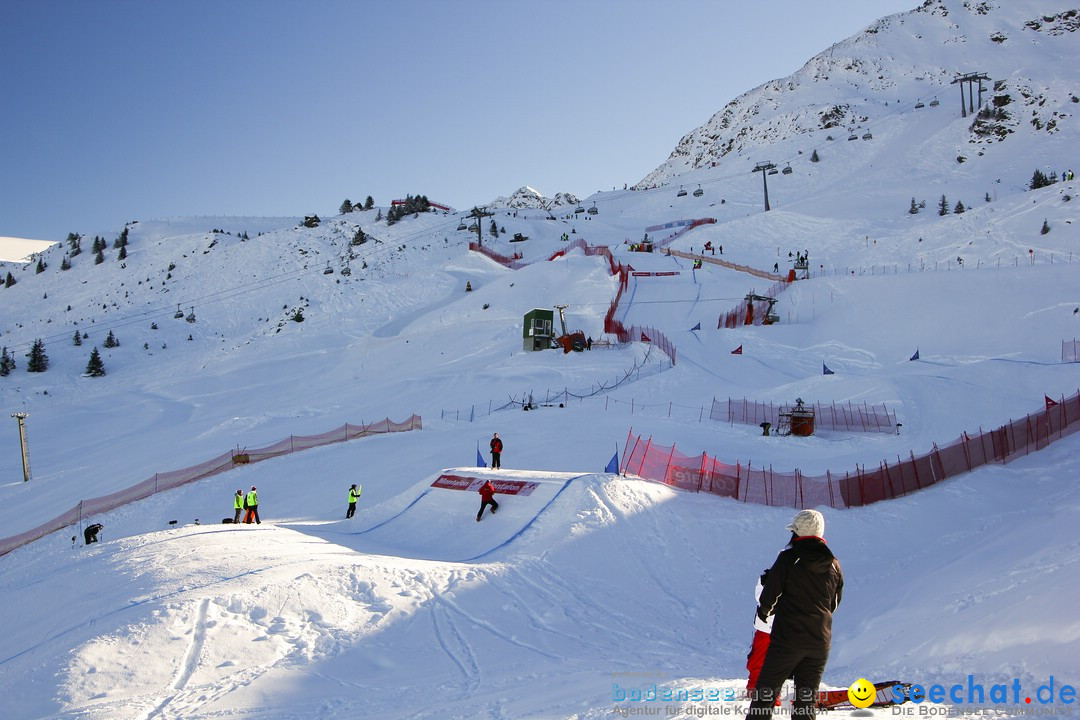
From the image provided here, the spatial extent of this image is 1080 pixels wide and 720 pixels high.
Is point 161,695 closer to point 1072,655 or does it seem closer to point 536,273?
point 1072,655

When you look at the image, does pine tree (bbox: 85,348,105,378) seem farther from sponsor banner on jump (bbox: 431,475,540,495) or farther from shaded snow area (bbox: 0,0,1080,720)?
sponsor banner on jump (bbox: 431,475,540,495)

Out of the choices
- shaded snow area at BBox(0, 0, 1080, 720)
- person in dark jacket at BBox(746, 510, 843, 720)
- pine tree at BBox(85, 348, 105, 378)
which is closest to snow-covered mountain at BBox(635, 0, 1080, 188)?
shaded snow area at BBox(0, 0, 1080, 720)

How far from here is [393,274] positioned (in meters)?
60.8

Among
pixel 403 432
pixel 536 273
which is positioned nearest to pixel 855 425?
pixel 403 432

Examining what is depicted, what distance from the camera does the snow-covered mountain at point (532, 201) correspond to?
107 meters

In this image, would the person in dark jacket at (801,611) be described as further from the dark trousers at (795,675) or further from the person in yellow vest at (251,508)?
the person in yellow vest at (251,508)

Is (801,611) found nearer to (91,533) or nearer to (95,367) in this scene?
(91,533)

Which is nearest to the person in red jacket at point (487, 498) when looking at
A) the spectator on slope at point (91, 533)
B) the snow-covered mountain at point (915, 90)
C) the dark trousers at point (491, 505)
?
the dark trousers at point (491, 505)

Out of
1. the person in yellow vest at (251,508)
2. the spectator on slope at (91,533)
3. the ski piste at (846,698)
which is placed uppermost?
the ski piste at (846,698)

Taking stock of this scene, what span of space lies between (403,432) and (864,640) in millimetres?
20726

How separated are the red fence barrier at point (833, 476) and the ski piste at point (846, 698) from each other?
38.8 ft

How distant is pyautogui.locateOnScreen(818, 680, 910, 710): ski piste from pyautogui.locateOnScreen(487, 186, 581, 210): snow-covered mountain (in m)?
98.0

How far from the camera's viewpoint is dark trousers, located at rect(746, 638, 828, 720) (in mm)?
4742

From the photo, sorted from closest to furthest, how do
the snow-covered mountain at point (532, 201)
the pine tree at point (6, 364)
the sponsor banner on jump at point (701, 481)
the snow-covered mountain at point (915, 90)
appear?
the sponsor banner on jump at point (701, 481) → the pine tree at point (6, 364) → the snow-covered mountain at point (915, 90) → the snow-covered mountain at point (532, 201)
